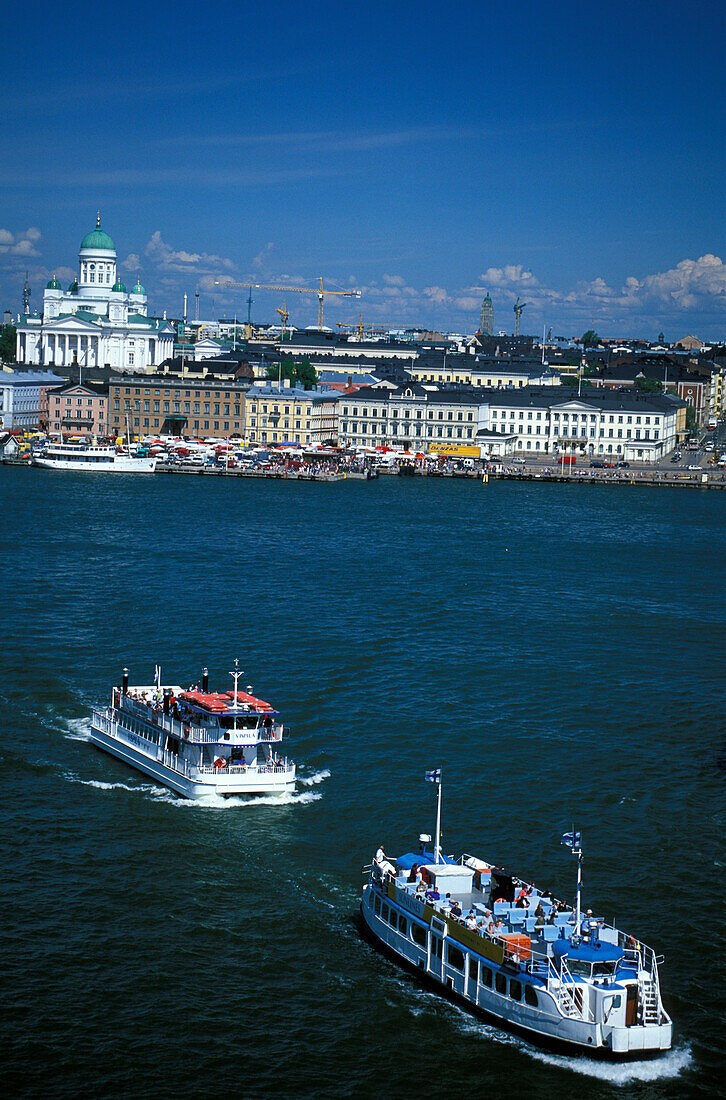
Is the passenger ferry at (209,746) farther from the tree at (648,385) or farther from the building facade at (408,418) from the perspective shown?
the tree at (648,385)

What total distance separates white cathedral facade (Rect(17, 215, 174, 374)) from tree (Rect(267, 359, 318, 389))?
10.7m

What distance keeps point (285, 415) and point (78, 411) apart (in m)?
13.4

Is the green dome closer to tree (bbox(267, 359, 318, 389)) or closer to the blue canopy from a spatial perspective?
tree (bbox(267, 359, 318, 389))

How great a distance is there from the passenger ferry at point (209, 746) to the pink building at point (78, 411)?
2690 inches

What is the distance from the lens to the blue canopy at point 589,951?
13.2m

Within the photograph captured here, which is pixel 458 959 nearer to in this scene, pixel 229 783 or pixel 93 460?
pixel 229 783

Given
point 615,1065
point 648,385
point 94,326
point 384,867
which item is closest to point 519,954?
point 615,1065

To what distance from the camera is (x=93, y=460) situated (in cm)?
7531

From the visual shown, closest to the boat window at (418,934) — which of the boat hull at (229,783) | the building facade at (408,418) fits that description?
the boat hull at (229,783)

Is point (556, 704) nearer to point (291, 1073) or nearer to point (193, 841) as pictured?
point (193, 841)

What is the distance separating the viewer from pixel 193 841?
58.1ft

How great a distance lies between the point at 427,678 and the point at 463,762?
514cm

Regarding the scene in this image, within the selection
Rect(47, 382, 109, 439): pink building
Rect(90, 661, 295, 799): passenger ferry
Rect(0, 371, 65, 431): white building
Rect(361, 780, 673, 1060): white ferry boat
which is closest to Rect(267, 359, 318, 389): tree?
Rect(47, 382, 109, 439): pink building

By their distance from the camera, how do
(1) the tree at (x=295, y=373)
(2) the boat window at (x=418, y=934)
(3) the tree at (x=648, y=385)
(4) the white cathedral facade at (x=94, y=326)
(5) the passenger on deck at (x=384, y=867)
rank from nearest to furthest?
(2) the boat window at (x=418, y=934) < (5) the passenger on deck at (x=384, y=867) < (1) the tree at (x=295, y=373) < (3) the tree at (x=648, y=385) < (4) the white cathedral facade at (x=94, y=326)
